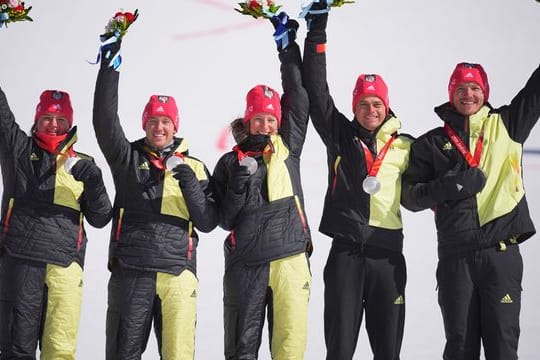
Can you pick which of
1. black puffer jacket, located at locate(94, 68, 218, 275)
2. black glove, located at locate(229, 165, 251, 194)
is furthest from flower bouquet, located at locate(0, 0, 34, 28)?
black glove, located at locate(229, 165, 251, 194)

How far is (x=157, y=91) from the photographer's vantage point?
24.9 feet

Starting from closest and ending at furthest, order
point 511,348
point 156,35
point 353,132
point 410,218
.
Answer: point 511,348 < point 353,132 < point 410,218 < point 156,35

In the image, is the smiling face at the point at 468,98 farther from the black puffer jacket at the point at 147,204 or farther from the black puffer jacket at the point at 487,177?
the black puffer jacket at the point at 147,204

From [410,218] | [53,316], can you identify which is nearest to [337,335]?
[53,316]

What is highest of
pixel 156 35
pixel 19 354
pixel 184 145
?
pixel 156 35

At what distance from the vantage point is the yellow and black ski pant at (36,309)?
4.57 meters

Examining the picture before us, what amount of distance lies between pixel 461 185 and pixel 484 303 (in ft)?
1.94

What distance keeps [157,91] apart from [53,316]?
330 cm

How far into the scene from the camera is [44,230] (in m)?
4.74

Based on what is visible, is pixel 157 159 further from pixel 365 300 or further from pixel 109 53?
pixel 365 300

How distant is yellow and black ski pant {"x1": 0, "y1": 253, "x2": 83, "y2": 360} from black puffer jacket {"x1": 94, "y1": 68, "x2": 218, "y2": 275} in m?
0.32

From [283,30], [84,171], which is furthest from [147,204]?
[283,30]

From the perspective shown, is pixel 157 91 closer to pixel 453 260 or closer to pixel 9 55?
pixel 9 55

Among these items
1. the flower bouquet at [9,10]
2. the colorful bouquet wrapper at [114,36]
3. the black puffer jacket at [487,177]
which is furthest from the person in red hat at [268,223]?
the flower bouquet at [9,10]
